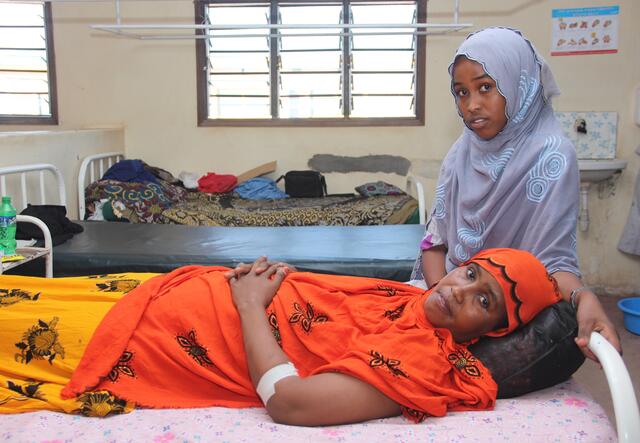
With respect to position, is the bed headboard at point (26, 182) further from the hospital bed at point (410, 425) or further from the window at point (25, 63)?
the hospital bed at point (410, 425)

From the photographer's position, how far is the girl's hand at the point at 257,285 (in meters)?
1.39

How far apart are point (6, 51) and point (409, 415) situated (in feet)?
15.1

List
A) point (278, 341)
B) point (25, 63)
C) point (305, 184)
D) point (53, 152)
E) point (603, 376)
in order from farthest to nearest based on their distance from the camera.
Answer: point (25, 63) < point (305, 184) < point (53, 152) < point (603, 376) < point (278, 341)

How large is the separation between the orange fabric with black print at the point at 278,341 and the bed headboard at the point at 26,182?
1834mm

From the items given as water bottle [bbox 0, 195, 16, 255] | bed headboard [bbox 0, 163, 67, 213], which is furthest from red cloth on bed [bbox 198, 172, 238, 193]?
water bottle [bbox 0, 195, 16, 255]

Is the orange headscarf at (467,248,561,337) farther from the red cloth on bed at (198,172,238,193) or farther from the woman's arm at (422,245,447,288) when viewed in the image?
the red cloth on bed at (198,172,238,193)

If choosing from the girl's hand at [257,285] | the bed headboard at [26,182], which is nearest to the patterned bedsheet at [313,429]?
the girl's hand at [257,285]

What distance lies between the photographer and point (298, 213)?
148 inches

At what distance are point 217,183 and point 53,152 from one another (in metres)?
1.21

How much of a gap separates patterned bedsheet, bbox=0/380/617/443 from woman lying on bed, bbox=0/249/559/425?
3 centimetres

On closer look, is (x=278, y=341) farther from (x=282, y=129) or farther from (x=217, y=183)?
(x=282, y=129)

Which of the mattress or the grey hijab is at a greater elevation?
the grey hijab

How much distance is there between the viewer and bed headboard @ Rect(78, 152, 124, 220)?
3.79 metres

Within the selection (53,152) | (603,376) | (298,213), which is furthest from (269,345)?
(53,152)
